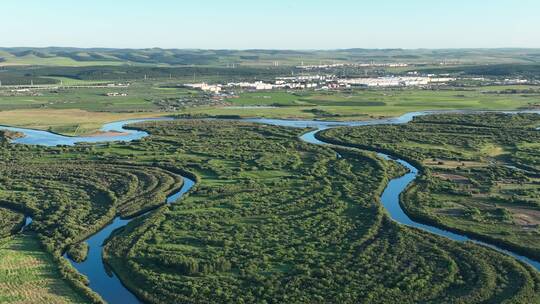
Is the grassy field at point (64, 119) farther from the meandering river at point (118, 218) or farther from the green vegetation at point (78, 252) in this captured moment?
the green vegetation at point (78, 252)

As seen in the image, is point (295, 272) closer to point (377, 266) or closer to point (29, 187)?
point (377, 266)

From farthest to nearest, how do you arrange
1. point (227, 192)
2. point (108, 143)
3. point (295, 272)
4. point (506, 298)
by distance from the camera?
1. point (108, 143)
2. point (227, 192)
3. point (295, 272)
4. point (506, 298)

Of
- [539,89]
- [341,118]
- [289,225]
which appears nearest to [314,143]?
[341,118]

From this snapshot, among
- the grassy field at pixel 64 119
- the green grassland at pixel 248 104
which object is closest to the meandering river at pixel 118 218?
the grassy field at pixel 64 119

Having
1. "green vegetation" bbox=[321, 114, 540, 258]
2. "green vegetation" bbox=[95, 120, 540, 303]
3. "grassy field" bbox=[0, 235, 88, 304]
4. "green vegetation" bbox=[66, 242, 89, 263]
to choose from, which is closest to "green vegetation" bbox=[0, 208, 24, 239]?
"grassy field" bbox=[0, 235, 88, 304]

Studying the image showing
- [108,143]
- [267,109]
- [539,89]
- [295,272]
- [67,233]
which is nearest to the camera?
[295,272]

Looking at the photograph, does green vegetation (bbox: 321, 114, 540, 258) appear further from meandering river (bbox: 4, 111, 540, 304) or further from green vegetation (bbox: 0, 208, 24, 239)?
green vegetation (bbox: 0, 208, 24, 239)

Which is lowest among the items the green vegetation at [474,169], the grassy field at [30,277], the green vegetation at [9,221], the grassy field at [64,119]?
the grassy field at [30,277]

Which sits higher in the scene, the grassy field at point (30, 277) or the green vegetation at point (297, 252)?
the green vegetation at point (297, 252)
